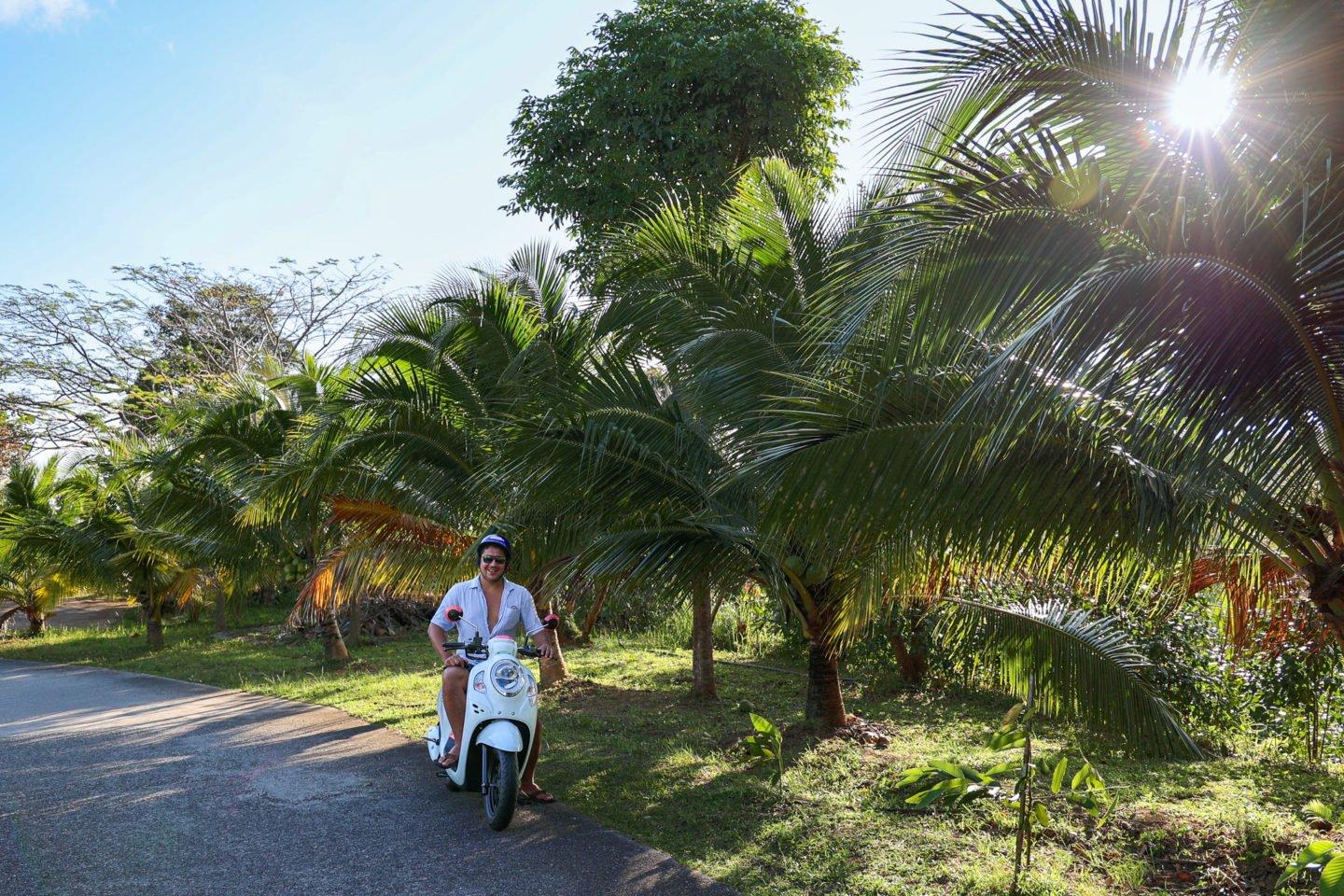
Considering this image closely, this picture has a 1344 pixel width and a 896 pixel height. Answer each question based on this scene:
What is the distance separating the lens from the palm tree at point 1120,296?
134 inches

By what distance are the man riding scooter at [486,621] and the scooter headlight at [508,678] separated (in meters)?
0.28

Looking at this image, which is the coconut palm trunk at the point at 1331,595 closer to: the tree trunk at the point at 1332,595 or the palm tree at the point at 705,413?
the tree trunk at the point at 1332,595

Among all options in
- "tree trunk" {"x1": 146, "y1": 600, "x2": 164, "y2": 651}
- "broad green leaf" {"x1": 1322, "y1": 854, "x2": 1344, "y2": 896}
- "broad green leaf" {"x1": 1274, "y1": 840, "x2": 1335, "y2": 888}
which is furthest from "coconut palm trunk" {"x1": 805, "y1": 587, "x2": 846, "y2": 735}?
"tree trunk" {"x1": 146, "y1": 600, "x2": 164, "y2": 651}

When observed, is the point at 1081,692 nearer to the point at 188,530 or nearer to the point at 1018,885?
the point at 1018,885

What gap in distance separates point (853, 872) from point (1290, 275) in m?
3.07

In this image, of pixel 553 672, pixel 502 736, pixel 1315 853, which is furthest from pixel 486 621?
pixel 553 672

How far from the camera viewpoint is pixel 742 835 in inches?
212

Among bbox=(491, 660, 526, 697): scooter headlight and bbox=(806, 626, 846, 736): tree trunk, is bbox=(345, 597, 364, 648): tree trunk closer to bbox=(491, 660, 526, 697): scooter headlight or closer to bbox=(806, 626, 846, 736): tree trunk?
bbox=(806, 626, 846, 736): tree trunk

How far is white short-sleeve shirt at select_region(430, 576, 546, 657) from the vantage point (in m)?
5.97

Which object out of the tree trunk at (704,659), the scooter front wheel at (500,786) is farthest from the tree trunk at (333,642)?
the scooter front wheel at (500,786)

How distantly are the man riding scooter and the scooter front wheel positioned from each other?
35cm

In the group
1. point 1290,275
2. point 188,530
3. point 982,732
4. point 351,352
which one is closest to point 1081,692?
point 982,732

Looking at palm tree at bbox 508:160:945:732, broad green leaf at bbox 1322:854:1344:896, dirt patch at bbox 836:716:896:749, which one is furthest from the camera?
dirt patch at bbox 836:716:896:749

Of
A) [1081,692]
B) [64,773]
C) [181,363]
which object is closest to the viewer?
[1081,692]
